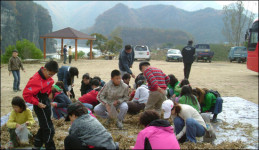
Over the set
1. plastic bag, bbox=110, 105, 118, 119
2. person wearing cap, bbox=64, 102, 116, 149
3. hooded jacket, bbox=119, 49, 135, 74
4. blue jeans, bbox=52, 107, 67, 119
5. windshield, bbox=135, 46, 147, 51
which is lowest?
blue jeans, bbox=52, 107, 67, 119

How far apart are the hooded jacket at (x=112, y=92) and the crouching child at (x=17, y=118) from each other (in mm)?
1253

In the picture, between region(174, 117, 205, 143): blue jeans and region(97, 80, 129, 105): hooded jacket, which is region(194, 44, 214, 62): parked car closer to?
region(97, 80, 129, 105): hooded jacket

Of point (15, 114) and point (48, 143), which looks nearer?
point (48, 143)

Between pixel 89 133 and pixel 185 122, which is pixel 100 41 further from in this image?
pixel 89 133

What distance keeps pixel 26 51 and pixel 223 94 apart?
18.1 meters

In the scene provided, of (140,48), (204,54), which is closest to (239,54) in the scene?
(204,54)

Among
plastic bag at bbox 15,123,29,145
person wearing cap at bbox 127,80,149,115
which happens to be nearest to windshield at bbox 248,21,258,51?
person wearing cap at bbox 127,80,149,115

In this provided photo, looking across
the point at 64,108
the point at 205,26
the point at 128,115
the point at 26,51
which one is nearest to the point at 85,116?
the point at 64,108

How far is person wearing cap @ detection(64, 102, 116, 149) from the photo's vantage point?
2.72 m

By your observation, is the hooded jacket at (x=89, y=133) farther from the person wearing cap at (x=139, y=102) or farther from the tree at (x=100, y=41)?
the tree at (x=100, y=41)

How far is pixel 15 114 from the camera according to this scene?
359 cm

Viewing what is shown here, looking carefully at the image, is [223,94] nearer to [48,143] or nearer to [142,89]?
[142,89]

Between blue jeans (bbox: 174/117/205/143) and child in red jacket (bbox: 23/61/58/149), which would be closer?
child in red jacket (bbox: 23/61/58/149)

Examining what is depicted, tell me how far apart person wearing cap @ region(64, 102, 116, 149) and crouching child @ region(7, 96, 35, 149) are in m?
1.14
